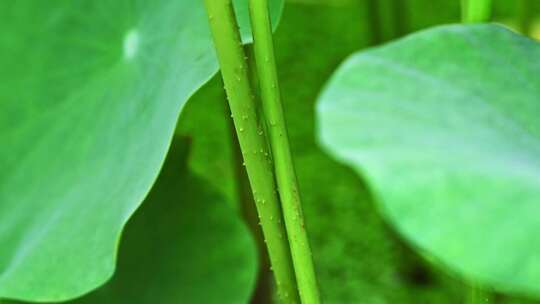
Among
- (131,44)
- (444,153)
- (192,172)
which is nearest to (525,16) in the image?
(192,172)

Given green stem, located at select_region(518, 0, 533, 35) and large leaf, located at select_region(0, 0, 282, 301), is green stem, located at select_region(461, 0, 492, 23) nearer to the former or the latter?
large leaf, located at select_region(0, 0, 282, 301)

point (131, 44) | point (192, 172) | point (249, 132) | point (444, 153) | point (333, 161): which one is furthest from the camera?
point (333, 161)

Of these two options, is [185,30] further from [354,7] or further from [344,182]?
[354,7]

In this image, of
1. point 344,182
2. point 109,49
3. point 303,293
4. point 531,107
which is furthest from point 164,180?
point 344,182

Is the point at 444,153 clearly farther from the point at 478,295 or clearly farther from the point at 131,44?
the point at 131,44

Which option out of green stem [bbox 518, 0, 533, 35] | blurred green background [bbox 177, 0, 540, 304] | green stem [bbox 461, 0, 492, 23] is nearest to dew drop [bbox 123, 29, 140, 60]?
green stem [bbox 461, 0, 492, 23]
